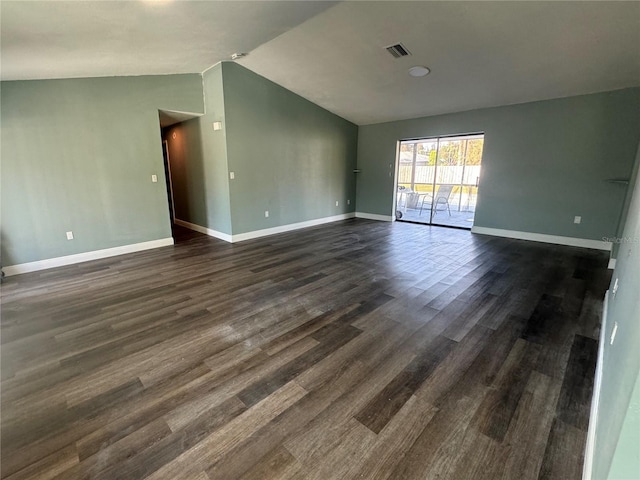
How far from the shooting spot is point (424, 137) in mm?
6199

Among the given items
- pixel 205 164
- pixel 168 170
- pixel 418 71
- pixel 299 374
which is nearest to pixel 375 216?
pixel 418 71

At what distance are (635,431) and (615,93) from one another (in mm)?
5701

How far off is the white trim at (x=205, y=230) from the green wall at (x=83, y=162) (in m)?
0.91

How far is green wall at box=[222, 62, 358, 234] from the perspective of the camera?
15.8 feet

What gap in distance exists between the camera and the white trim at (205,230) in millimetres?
5160

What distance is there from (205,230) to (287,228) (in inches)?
65.6

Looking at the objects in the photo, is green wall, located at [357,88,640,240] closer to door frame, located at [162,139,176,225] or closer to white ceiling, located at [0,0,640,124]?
white ceiling, located at [0,0,640,124]

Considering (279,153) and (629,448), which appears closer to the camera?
(629,448)

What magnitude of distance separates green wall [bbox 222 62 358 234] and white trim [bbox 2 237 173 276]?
1336 millimetres

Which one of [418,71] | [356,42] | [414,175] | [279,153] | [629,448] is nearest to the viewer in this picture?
[629,448]

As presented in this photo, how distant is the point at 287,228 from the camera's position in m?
6.01

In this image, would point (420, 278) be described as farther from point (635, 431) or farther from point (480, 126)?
point (480, 126)

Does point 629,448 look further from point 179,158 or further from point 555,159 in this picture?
point 179,158

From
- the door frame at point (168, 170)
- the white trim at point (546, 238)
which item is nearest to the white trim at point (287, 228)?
the door frame at point (168, 170)
